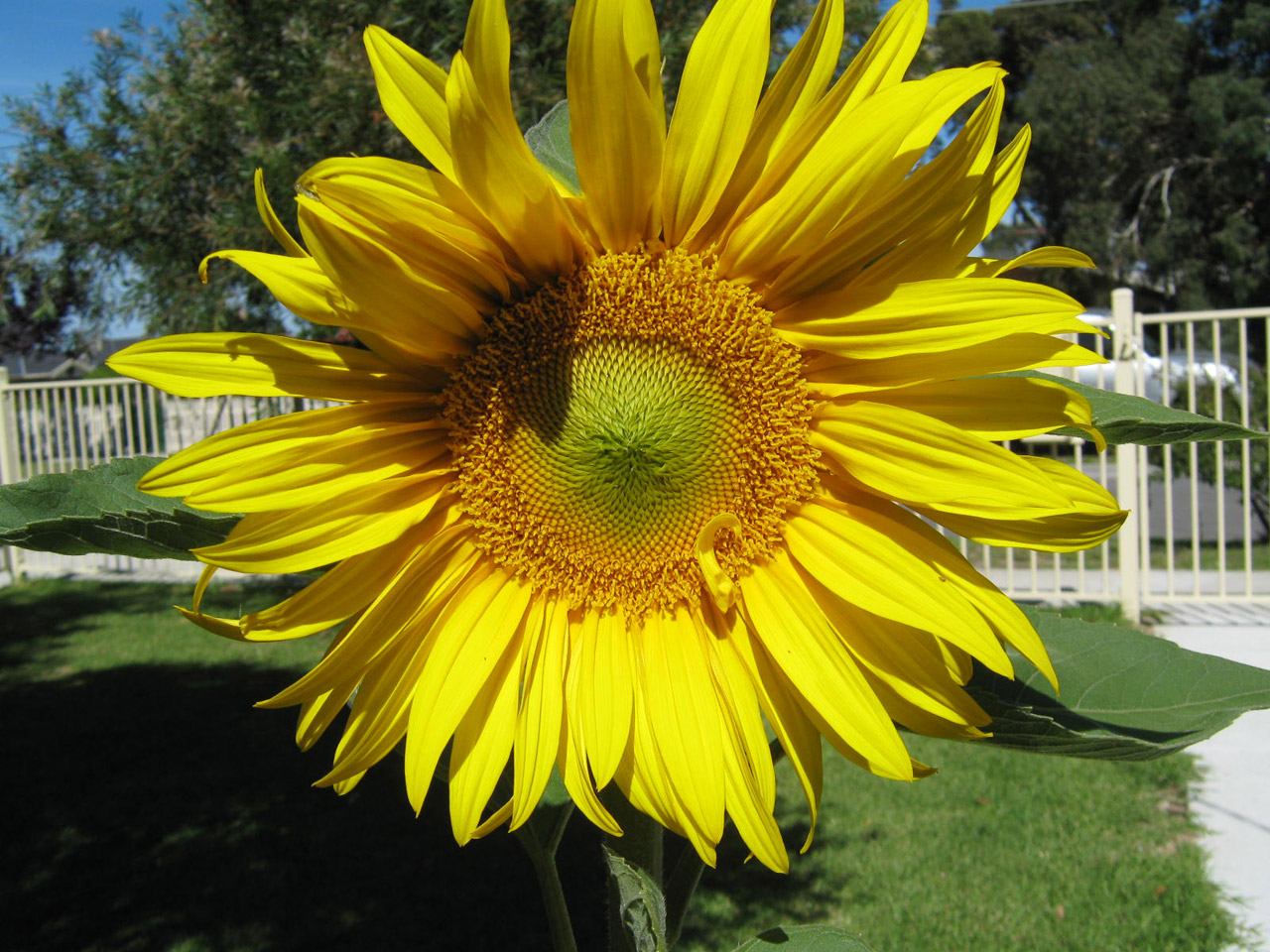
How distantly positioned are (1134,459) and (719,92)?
7.43 metres

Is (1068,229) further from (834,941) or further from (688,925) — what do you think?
(834,941)

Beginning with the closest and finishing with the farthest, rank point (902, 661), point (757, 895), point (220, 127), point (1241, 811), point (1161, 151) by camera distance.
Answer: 1. point (902, 661)
2. point (757, 895)
3. point (1241, 811)
4. point (220, 127)
5. point (1161, 151)

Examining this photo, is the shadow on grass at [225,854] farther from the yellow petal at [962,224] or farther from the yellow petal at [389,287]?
the yellow petal at [962,224]

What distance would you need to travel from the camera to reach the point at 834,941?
96 cm

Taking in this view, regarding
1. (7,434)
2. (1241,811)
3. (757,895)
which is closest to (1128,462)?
(1241,811)

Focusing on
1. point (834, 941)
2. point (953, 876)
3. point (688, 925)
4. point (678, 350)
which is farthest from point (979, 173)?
point (953, 876)

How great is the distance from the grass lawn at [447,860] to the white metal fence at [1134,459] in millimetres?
1749

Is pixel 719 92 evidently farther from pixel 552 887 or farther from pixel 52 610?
pixel 52 610

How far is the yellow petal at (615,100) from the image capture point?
85cm

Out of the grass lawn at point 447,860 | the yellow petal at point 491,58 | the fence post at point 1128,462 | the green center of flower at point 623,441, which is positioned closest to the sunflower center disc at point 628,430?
the green center of flower at point 623,441

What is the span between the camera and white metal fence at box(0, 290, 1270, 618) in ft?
24.4

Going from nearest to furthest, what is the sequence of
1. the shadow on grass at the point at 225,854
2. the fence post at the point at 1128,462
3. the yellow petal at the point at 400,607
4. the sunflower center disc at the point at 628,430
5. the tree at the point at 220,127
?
the yellow petal at the point at 400,607
the sunflower center disc at the point at 628,430
the shadow on grass at the point at 225,854
the tree at the point at 220,127
the fence post at the point at 1128,462

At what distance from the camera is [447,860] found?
15.3 feet

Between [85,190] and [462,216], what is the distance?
8.81 meters
